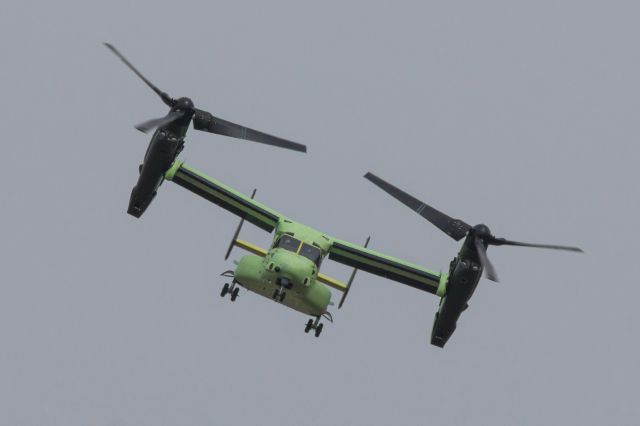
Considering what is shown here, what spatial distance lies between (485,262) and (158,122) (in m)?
10.9

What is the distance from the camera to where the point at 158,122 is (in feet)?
140

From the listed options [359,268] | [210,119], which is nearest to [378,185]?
[359,268]

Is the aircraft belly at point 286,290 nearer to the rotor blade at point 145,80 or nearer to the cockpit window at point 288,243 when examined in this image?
the cockpit window at point 288,243

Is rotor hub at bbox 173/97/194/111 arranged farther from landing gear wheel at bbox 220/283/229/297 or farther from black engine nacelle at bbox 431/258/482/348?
black engine nacelle at bbox 431/258/482/348

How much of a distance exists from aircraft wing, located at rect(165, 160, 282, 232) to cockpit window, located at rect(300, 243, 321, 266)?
199 centimetres

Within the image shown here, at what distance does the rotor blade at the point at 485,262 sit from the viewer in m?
41.5

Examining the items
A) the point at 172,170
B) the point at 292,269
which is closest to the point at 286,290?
the point at 292,269

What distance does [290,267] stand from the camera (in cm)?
4262

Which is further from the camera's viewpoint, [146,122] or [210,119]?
[210,119]

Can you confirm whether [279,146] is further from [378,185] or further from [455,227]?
[455,227]

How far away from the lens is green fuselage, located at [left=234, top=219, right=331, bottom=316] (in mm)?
42812

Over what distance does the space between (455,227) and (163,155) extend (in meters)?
9.58

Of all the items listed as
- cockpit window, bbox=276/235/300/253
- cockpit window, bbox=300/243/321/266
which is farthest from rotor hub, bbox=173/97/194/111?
cockpit window, bbox=300/243/321/266

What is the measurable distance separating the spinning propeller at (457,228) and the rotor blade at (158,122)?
21.2 ft
